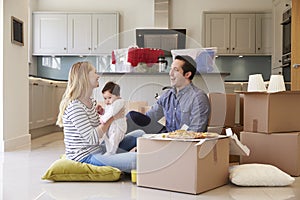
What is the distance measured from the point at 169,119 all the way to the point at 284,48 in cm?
382

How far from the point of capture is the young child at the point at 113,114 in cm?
262

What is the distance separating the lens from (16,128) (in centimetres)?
468

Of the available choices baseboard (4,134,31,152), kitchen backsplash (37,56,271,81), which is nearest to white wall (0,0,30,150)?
baseboard (4,134,31,152)

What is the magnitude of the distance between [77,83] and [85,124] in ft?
0.96

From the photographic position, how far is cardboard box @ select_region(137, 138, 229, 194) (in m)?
2.42

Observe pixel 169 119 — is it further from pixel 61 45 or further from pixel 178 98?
pixel 61 45

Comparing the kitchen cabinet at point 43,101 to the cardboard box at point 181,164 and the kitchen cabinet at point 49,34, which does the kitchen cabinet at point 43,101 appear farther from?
the cardboard box at point 181,164

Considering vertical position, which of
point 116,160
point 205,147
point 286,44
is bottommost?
point 116,160

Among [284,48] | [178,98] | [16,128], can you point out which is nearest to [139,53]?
[178,98]

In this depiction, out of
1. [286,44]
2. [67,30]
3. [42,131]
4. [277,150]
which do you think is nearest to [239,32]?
[286,44]

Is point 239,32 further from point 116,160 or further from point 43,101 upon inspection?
point 116,160

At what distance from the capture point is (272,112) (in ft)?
9.92

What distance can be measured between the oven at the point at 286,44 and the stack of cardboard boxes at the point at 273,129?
287cm

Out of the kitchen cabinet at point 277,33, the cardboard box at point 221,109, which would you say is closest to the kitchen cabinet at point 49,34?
the kitchen cabinet at point 277,33
